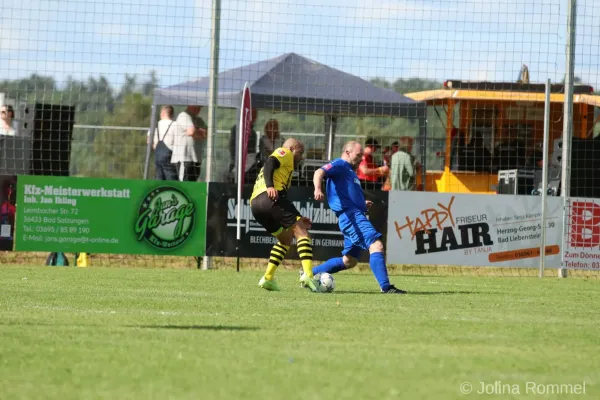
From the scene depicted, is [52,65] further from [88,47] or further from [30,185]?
[30,185]

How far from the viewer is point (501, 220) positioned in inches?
697

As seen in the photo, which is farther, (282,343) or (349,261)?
(349,261)

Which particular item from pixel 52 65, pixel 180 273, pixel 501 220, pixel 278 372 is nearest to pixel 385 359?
pixel 278 372

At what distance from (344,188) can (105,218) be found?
18.3 ft

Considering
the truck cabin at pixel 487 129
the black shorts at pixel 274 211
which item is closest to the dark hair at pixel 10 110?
the black shorts at pixel 274 211

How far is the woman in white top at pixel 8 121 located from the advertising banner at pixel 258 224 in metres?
3.46

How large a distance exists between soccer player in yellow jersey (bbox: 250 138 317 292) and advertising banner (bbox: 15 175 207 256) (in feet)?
15.7

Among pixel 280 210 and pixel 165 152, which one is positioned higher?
pixel 165 152

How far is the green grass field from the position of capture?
5375mm

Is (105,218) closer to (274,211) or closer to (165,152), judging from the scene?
(165,152)

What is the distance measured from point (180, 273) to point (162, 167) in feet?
10.7

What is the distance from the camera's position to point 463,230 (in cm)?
1759
